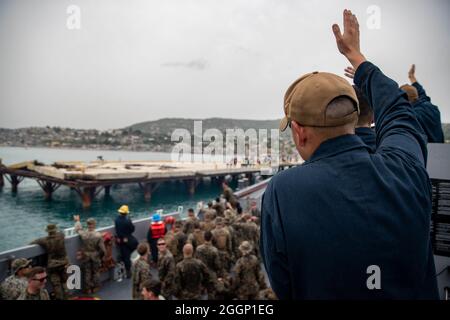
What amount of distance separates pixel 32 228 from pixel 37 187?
24.5 meters

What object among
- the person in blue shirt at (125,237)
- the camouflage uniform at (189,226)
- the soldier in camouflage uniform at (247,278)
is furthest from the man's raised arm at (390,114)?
the person in blue shirt at (125,237)

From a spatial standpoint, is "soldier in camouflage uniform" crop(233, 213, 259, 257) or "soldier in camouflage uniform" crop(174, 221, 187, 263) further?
"soldier in camouflage uniform" crop(233, 213, 259, 257)

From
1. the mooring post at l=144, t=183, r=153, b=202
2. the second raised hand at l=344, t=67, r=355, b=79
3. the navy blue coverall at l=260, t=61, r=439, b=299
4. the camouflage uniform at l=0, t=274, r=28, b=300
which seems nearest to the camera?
the navy blue coverall at l=260, t=61, r=439, b=299

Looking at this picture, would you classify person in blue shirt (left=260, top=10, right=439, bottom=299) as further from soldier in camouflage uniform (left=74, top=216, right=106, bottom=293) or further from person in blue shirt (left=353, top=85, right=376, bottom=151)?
soldier in camouflage uniform (left=74, top=216, right=106, bottom=293)

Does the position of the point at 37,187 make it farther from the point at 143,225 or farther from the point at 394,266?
the point at 394,266

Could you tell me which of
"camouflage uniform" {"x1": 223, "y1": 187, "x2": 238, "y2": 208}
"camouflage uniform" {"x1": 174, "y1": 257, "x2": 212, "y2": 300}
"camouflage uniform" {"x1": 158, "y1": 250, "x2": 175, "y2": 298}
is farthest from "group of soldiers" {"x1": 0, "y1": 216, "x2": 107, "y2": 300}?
"camouflage uniform" {"x1": 223, "y1": 187, "x2": 238, "y2": 208}

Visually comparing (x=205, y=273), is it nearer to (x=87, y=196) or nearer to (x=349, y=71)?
(x=349, y=71)

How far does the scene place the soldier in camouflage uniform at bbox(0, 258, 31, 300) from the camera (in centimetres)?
426

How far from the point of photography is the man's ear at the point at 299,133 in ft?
3.72

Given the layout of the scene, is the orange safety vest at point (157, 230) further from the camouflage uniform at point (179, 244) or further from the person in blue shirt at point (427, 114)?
the person in blue shirt at point (427, 114)

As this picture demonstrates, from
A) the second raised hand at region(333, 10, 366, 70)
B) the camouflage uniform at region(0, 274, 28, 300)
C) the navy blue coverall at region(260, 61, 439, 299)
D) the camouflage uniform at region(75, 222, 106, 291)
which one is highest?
the second raised hand at region(333, 10, 366, 70)

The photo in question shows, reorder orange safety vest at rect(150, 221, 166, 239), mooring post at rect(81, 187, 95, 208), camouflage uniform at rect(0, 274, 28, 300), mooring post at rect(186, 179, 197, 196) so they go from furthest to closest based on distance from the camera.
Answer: mooring post at rect(186, 179, 197, 196), mooring post at rect(81, 187, 95, 208), orange safety vest at rect(150, 221, 166, 239), camouflage uniform at rect(0, 274, 28, 300)
